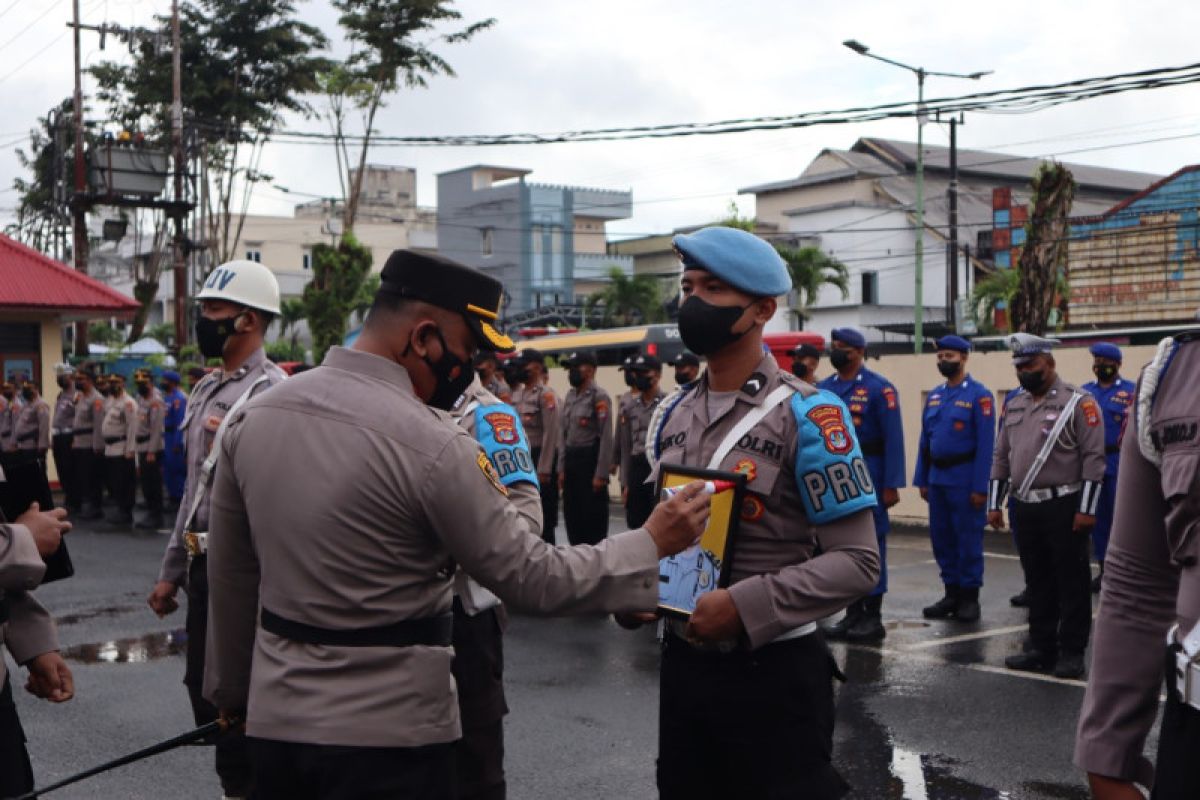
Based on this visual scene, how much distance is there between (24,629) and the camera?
3619mm

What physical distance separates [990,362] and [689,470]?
12413 millimetres

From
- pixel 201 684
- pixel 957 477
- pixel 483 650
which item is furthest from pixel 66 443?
pixel 483 650

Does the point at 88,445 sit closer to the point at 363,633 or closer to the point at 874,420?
the point at 874,420

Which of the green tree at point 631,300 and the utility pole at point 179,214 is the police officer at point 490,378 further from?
the green tree at point 631,300

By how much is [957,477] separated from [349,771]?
8051 mm

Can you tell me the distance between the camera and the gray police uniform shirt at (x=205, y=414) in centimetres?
512

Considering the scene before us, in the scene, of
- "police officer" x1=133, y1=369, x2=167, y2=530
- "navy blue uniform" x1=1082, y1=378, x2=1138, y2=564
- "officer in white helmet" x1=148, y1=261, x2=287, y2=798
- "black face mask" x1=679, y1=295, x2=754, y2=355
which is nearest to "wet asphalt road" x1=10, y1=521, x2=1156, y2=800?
"officer in white helmet" x1=148, y1=261, x2=287, y2=798

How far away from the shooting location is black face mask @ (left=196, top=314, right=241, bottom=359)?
5145 millimetres

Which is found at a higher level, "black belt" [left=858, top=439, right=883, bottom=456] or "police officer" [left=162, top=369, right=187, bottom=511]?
"black belt" [left=858, top=439, right=883, bottom=456]

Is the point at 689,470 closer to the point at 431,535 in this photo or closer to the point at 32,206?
the point at 431,535

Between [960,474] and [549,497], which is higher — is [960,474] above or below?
above

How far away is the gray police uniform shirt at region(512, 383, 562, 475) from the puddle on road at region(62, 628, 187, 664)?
14.0 ft

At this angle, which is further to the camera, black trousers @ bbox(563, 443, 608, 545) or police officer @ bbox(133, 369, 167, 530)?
police officer @ bbox(133, 369, 167, 530)

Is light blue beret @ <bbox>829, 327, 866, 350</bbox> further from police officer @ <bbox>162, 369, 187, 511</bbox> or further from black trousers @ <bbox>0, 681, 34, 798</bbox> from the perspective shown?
police officer @ <bbox>162, 369, 187, 511</bbox>
